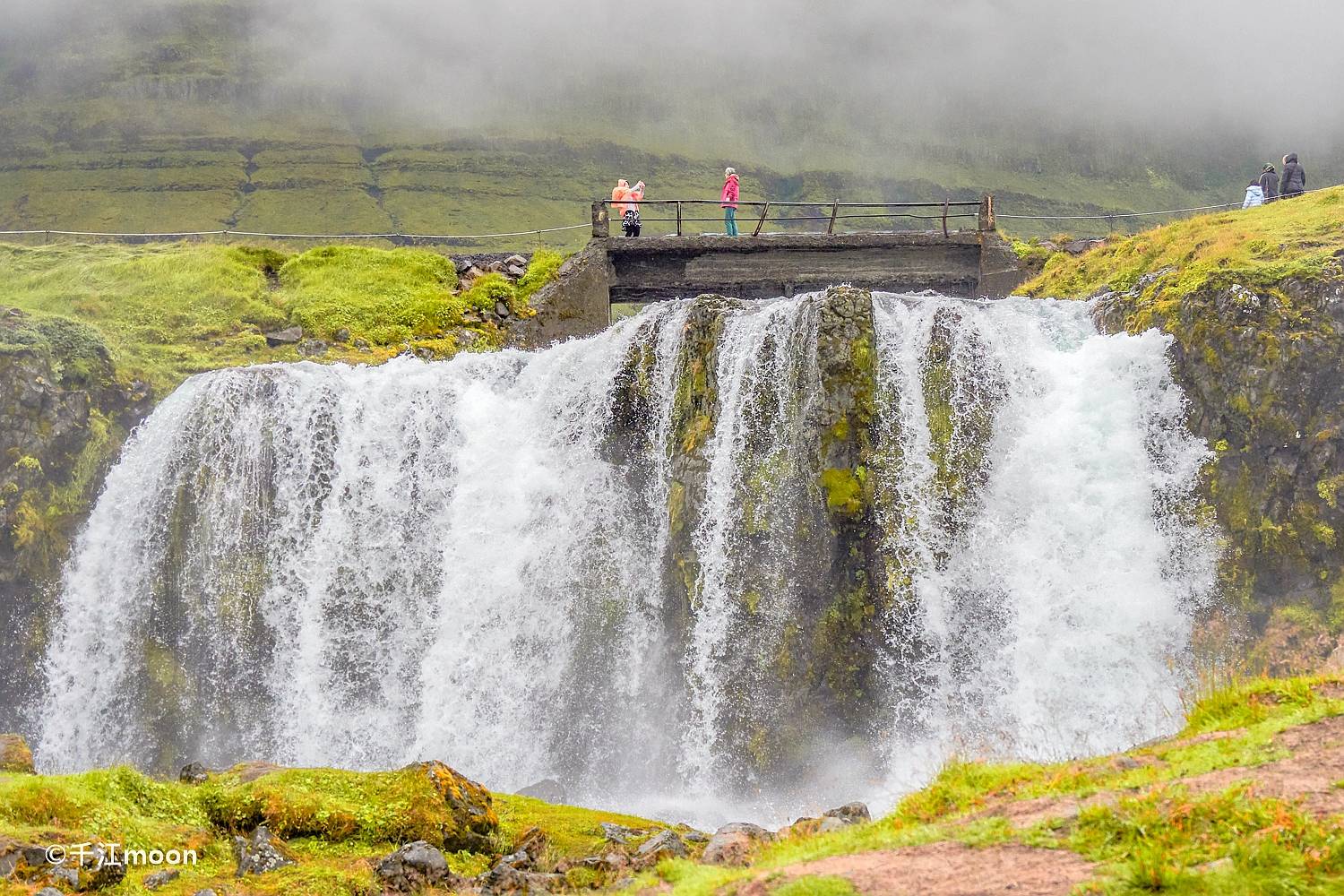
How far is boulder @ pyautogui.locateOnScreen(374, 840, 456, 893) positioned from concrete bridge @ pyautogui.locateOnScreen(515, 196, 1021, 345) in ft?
78.8

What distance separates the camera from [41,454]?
83.3 feet

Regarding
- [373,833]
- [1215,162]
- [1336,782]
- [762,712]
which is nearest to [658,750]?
[762,712]

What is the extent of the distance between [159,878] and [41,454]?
18.5 metres

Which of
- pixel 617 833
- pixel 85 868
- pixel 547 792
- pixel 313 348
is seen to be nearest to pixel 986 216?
pixel 313 348

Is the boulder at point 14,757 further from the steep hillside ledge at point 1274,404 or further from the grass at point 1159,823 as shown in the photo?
the steep hillside ledge at point 1274,404

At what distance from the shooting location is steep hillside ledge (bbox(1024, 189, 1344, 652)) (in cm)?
2008

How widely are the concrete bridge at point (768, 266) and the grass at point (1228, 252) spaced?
3.98 meters

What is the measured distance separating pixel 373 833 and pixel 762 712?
10551 millimetres

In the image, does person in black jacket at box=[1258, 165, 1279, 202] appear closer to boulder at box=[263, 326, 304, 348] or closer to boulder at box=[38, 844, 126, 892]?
boulder at box=[263, 326, 304, 348]

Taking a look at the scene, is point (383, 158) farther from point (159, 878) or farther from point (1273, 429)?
point (159, 878)

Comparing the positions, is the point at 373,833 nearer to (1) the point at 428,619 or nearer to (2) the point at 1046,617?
(1) the point at 428,619

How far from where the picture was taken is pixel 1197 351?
21922 millimetres

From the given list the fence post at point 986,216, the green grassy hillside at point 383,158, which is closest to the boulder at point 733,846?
the fence post at point 986,216

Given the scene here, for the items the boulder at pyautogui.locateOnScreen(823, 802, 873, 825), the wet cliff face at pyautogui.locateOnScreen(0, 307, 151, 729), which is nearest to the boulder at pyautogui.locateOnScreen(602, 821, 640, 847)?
the boulder at pyautogui.locateOnScreen(823, 802, 873, 825)
